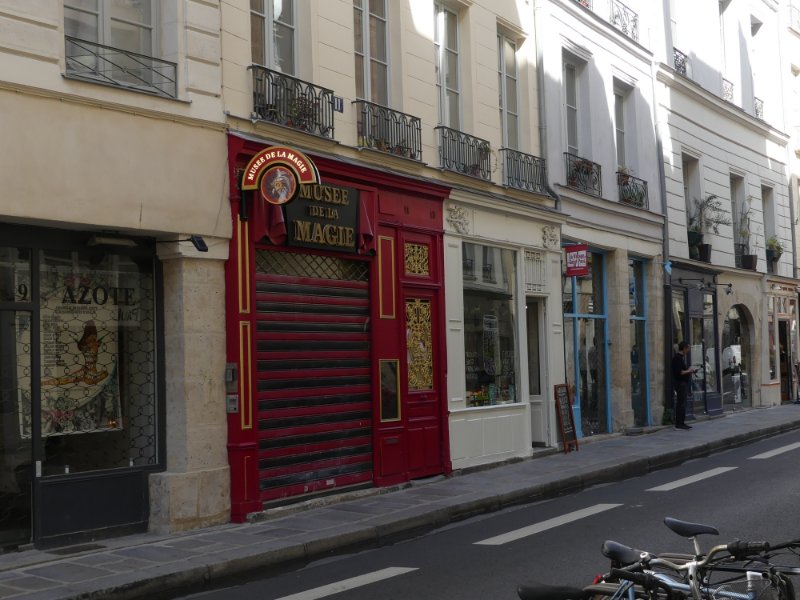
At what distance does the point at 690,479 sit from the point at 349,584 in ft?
21.2

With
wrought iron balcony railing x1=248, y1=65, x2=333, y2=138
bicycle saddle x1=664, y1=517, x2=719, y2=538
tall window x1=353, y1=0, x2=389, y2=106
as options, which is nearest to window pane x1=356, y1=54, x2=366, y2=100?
tall window x1=353, y1=0, x2=389, y2=106

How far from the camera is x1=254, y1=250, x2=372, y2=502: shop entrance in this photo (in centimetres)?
1012

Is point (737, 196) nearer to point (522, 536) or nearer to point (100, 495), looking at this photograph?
point (522, 536)

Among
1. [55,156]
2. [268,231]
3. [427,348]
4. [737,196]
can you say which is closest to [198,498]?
[268,231]

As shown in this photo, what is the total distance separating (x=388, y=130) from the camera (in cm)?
1209

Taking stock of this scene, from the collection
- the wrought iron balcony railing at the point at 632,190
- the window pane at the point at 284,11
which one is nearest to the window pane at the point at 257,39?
the window pane at the point at 284,11

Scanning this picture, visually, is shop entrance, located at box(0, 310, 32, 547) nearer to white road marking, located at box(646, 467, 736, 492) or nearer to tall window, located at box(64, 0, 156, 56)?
tall window, located at box(64, 0, 156, 56)

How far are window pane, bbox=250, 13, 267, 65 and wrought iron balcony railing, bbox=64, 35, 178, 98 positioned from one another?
1.30 m

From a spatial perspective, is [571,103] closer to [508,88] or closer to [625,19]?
[508,88]

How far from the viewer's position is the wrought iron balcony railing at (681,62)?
69.4 feet

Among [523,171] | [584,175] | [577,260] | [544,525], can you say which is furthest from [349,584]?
[584,175]

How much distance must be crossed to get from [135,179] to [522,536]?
4.60 meters

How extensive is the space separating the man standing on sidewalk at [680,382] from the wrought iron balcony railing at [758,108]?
9616mm

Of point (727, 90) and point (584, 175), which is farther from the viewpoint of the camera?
point (727, 90)
